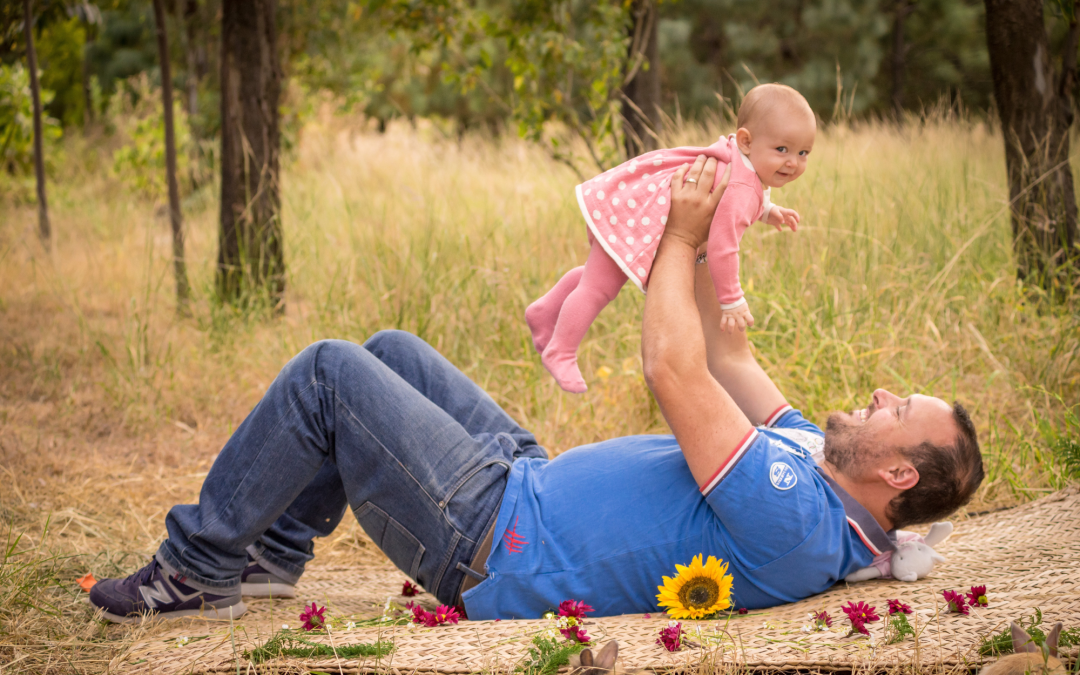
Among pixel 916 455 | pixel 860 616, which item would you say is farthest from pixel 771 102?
pixel 860 616

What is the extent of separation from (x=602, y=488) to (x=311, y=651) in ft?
2.42

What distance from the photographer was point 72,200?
9.19 m

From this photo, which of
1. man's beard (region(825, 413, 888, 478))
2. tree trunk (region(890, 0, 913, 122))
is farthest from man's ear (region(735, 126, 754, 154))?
tree trunk (region(890, 0, 913, 122))

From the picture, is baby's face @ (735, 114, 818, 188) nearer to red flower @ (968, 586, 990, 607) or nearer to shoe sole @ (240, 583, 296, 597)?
red flower @ (968, 586, 990, 607)

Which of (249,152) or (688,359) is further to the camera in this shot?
(249,152)

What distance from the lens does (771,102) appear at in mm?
1779

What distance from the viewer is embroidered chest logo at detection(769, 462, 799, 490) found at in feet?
5.87

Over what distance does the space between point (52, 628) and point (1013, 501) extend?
2971 millimetres

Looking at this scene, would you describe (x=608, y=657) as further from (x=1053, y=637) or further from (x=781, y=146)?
(x=781, y=146)

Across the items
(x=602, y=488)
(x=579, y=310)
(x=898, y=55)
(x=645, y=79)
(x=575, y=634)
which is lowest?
(x=575, y=634)

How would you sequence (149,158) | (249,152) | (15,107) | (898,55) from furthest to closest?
(898,55)
(149,158)
(15,107)
(249,152)

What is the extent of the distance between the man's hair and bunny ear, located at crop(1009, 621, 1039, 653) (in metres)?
0.35

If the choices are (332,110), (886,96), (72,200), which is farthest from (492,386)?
(886,96)

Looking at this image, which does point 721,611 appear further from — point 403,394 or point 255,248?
point 255,248
